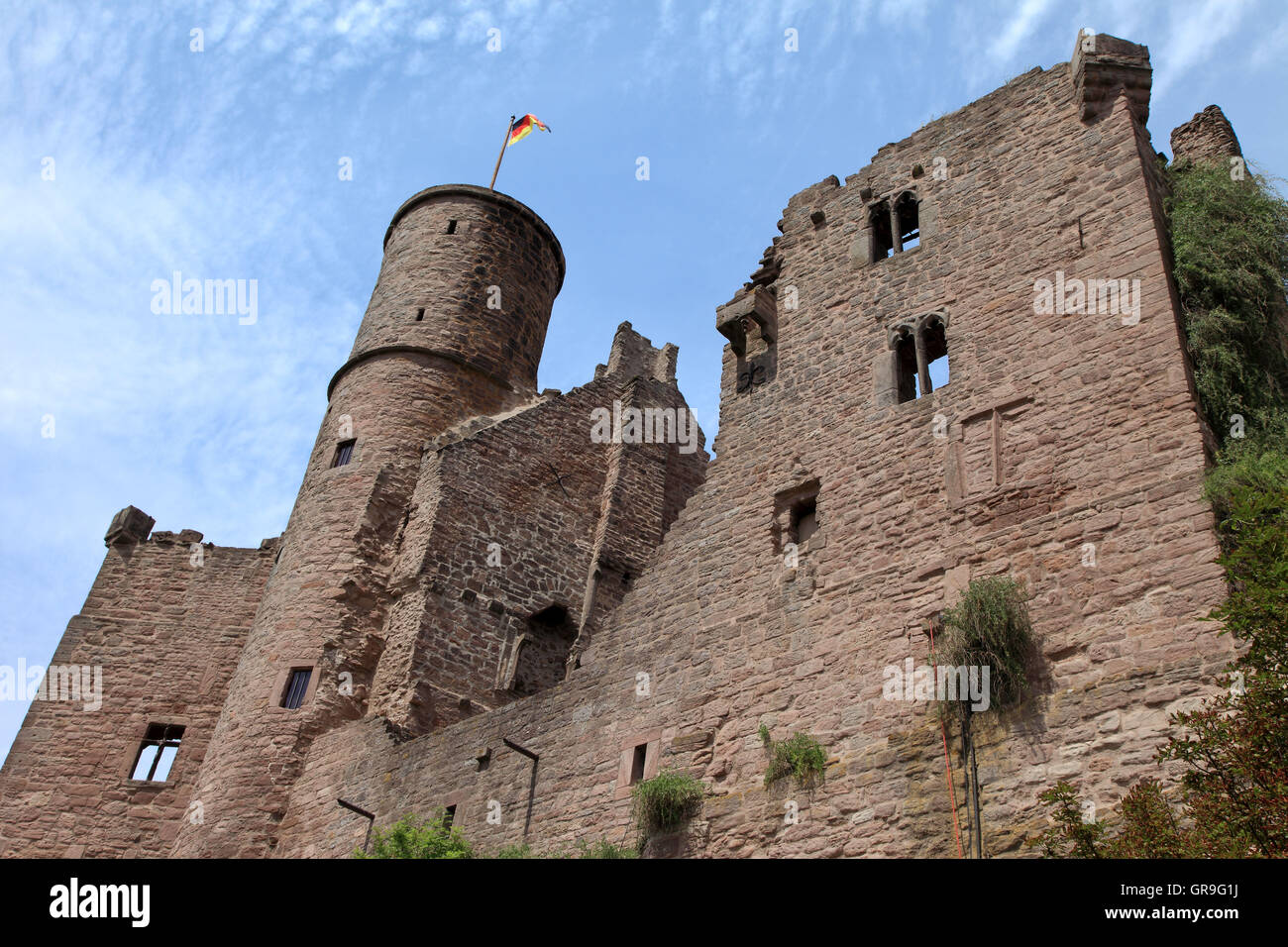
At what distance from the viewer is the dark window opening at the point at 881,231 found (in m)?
13.2

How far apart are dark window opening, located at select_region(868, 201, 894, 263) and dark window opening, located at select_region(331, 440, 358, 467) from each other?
9083 mm

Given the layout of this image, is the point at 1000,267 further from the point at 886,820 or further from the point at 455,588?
the point at 455,588

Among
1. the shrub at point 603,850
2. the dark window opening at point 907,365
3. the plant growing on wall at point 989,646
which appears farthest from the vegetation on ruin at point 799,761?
the dark window opening at point 907,365

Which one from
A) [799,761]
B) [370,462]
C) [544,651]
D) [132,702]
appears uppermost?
[370,462]

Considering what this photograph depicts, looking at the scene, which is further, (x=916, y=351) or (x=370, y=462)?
(x=370, y=462)

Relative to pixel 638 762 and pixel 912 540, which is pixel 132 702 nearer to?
pixel 638 762

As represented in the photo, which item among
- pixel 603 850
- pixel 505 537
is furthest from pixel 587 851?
pixel 505 537

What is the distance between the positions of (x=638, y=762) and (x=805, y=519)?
2814 millimetres

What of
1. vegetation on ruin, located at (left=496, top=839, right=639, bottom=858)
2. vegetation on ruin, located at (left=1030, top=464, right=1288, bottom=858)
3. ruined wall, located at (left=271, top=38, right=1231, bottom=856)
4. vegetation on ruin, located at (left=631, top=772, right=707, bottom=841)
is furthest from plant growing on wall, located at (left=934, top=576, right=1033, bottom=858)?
vegetation on ruin, located at (left=496, top=839, right=639, bottom=858)

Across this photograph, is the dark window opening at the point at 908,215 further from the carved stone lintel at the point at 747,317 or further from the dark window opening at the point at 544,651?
the dark window opening at the point at 544,651

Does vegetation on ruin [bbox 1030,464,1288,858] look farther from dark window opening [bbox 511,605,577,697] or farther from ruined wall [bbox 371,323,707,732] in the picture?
dark window opening [bbox 511,605,577,697]

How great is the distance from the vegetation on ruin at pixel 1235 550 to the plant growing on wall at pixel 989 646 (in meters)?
0.97

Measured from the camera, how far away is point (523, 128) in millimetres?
25594

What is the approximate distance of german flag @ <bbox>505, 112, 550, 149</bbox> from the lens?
25.4m
